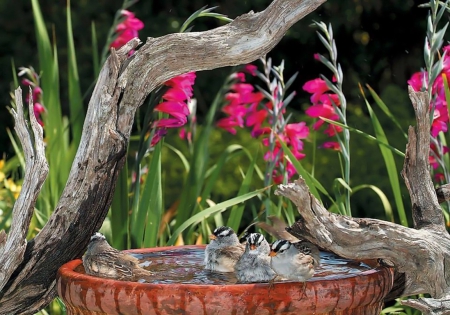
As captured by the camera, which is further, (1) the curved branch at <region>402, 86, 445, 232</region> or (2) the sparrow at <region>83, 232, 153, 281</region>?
(1) the curved branch at <region>402, 86, 445, 232</region>

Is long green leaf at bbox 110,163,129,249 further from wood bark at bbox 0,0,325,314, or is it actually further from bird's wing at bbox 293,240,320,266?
bird's wing at bbox 293,240,320,266

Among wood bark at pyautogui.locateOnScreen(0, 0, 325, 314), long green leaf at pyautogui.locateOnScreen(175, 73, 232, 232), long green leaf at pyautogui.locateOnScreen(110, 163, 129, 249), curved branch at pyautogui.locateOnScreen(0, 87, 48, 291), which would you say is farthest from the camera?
long green leaf at pyautogui.locateOnScreen(175, 73, 232, 232)

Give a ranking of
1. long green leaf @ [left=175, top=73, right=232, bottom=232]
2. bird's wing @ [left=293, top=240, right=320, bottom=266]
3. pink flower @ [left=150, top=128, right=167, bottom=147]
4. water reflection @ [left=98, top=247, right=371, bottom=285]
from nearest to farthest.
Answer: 1. water reflection @ [left=98, top=247, right=371, bottom=285]
2. bird's wing @ [left=293, top=240, right=320, bottom=266]
3. pink flower @ [left=150, top=128, right=167, bottom=147]
4. long green leaf @ [left=175, top=73, right=232, bottom=232]

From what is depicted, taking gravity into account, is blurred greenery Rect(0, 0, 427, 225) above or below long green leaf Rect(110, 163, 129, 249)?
above

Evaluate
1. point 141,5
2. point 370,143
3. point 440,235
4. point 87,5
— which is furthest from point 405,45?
point 440,235

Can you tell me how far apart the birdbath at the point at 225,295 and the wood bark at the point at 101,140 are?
0.33m

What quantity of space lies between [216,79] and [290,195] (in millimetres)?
5912

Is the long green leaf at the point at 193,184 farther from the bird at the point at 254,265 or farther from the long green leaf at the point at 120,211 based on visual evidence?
the bird at the point at 254,265

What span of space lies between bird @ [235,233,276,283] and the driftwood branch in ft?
0.65

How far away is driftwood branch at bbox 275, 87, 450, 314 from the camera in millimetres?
2840

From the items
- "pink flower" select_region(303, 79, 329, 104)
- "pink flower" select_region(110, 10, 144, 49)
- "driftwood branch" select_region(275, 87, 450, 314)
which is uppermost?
"pink flower" select_region(110, 10, 144, 49)

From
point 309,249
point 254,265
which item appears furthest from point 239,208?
point 254,265

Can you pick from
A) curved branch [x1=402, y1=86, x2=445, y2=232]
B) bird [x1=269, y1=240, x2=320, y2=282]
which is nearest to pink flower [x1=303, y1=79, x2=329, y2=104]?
curved branch [x1=402, y1=86, x2=445, y2=232]

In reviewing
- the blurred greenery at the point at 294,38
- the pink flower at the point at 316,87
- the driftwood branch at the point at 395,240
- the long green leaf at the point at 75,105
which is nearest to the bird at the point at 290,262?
→ the driftwood branch at the point at 395,240
